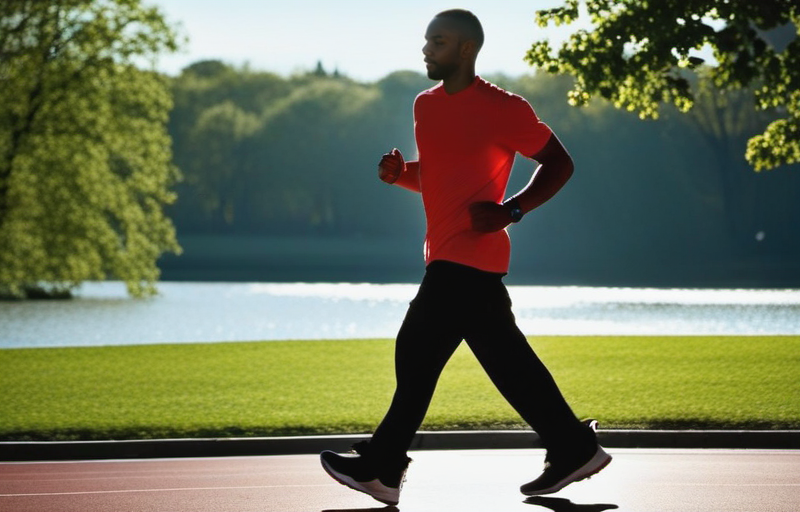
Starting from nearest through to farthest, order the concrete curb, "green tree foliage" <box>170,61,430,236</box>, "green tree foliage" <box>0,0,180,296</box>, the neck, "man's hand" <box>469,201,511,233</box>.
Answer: "man's hand" <box>469,201,511,233</box> < the neck < the concrete curb < "green tree foliage" <box>0,0,180,296</box> < "green tree foliage" <box>170,61,430,236</box>

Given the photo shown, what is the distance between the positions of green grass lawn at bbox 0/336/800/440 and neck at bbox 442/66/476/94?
196 inches

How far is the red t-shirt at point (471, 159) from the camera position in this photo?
219 inches

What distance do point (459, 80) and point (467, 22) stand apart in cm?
24

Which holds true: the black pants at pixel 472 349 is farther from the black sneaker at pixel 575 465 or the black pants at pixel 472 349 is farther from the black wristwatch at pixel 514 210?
the black wristwatch at pixel 514 210

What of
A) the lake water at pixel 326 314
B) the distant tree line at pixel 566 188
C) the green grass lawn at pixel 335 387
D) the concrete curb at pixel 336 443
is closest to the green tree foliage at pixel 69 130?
the lake water at pixel 326 314

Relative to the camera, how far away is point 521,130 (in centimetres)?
556

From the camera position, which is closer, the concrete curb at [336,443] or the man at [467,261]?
the man at [467,261]

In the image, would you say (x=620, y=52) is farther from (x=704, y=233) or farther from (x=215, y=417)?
(x=704, y=233)

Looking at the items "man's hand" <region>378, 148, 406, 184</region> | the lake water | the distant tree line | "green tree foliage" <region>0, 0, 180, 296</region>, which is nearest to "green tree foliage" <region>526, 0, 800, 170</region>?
the lake water

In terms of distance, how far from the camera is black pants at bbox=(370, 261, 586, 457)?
561 centimetres

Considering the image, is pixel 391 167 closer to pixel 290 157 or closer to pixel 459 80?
pixel 459 80

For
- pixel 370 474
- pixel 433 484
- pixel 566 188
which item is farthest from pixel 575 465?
pixel 566 188

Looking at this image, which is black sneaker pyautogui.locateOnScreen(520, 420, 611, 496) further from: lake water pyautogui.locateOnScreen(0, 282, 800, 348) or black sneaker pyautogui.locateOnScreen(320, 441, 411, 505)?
lake water pyautogui.locateOnScreen(0, 282, 800, 348)

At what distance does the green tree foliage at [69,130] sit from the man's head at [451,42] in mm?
30812
